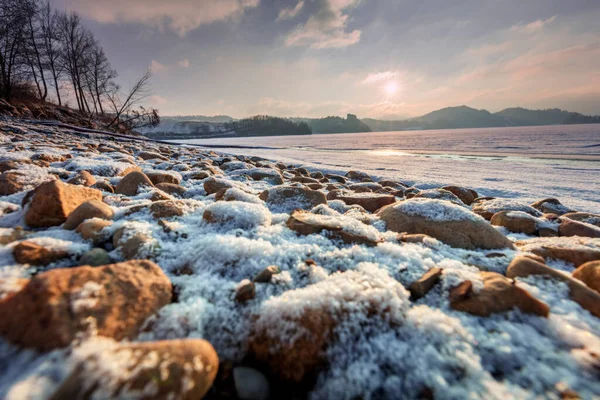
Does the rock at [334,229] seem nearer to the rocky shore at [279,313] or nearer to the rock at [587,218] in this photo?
the rocky shore at [279,313]

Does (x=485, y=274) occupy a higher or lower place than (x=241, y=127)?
lower

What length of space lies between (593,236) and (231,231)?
2.94 m

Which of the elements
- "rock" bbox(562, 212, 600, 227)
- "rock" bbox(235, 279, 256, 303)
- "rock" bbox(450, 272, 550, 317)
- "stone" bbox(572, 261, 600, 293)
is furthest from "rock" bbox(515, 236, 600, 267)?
"rock" bbox(235, 279, 256, 303)

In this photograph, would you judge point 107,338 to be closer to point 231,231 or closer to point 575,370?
point 231,231

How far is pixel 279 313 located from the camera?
0.98 meters

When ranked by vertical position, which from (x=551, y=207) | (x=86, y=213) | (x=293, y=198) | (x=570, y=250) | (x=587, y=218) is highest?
(x=86, y=213)

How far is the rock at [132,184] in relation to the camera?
2635mm

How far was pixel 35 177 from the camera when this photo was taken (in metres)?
2.33

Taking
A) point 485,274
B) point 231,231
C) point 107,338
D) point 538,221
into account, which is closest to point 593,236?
point 538,221

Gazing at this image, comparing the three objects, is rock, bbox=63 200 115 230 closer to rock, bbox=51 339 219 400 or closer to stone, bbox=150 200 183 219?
stone, bbox=150 200 183 219

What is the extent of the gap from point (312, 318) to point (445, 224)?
59.0 inches

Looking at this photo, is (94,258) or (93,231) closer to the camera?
(94,258)

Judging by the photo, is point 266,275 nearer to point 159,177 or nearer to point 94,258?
point 94,258

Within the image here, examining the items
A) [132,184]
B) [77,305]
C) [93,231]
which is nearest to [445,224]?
[77,305]
